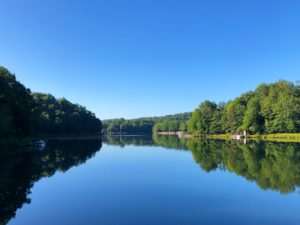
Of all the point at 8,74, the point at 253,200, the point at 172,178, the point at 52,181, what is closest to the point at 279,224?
the point at 253,200

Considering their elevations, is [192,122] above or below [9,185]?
above

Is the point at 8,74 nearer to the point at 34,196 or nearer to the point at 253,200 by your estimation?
the point at 34,196

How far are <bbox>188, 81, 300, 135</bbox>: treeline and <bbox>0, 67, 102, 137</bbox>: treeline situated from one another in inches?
1957

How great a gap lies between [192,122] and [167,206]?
10395cm

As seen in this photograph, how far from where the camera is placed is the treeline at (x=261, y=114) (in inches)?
2724

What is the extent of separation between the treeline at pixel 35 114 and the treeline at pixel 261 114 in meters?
49.7

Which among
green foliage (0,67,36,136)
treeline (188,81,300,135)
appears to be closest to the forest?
treeline (188,81,300,135)

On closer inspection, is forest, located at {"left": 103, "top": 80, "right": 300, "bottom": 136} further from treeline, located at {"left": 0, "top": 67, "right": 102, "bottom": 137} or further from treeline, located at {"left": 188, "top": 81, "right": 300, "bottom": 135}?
treeline, located at {"left": 0, "top": 67, "right": 102, "bottom": 137}

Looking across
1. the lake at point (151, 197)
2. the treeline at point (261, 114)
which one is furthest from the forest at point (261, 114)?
the lake at point (151, 197)

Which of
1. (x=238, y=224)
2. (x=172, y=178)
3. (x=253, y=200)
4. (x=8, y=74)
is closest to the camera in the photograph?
(x=238, y=224)

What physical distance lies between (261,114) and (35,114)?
58774 mm

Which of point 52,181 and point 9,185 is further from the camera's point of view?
point 52,181

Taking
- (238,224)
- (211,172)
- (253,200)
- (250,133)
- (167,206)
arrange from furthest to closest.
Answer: (250,133) < (211,172) < (253,200) < (167,206) < (238,224)

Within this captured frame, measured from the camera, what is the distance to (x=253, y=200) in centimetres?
1219
